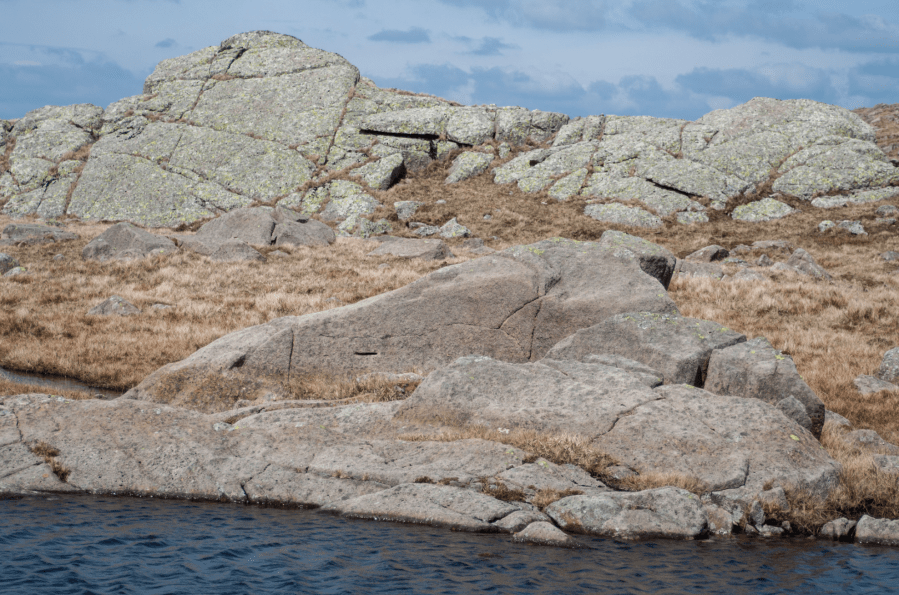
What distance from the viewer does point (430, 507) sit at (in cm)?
1133

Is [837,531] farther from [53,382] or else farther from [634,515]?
[53,382]

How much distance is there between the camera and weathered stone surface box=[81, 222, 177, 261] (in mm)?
42062

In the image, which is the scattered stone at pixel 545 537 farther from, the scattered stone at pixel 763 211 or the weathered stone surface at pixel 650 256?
the scattered stone at pixel 763 211

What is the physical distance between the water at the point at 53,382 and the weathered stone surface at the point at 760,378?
17.9 meters

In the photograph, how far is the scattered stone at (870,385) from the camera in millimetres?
19531

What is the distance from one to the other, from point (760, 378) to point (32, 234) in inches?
1930

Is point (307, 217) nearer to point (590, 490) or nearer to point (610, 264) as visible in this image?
point (610, 264)

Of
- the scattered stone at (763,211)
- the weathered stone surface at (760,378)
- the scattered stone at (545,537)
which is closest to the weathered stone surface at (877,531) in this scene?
the weathered stone surface at (760,378)

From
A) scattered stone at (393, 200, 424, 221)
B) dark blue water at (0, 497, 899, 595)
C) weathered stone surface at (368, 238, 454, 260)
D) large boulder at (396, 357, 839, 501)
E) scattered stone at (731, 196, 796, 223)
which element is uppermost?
scattered stone at (731, 196, 796, 223)

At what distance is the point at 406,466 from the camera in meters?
12.8

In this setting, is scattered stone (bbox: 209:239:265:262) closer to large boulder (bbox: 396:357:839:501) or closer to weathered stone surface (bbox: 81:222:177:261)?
weathered stone surface (bbox: 81:222:177:261)

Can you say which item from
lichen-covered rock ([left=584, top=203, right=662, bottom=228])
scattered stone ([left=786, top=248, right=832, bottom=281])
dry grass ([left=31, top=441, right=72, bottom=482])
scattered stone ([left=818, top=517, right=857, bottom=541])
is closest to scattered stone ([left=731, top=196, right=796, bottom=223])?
lichen-covered rock ([left=584, top=203, right=662, bottom=228])

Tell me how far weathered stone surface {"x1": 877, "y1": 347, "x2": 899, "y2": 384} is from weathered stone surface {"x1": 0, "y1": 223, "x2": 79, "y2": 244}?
161 feet

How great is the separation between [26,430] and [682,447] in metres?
13.8
